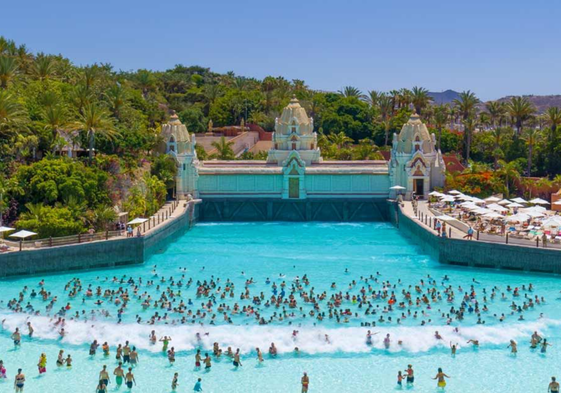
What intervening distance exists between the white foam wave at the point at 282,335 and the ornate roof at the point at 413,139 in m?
32.9

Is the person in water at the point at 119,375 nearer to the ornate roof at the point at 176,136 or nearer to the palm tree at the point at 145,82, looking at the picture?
the ornate roof at the point at 176,136

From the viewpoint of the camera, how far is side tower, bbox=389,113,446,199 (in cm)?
6769

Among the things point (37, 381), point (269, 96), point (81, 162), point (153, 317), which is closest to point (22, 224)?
point (81, 162)

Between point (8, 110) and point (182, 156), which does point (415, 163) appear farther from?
point (8, 110)

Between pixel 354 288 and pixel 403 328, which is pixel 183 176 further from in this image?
pixel 403 328

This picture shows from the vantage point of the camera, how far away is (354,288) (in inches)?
1711

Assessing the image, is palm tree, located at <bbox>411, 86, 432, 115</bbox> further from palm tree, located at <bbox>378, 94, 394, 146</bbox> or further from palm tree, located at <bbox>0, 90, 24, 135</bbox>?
palm tree, located at <bbox>0, 90, 24, 135</bbox>

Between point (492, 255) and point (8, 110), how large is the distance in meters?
32.8

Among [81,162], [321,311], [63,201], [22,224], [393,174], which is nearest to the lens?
[321,311]

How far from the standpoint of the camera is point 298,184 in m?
69.0

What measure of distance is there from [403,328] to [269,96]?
77504mm

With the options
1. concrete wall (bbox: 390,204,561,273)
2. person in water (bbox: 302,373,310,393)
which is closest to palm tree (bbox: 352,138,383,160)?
concrete wall (bbox: 390,204,561,273)

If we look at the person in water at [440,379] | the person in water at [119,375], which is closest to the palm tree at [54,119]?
the person in water at [119,375]

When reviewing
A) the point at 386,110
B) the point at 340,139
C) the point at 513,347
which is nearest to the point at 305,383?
the point at 513,347
